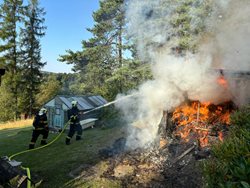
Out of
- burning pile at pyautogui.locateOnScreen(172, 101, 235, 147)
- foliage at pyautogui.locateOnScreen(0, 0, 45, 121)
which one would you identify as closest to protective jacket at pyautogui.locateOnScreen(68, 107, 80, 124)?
burning pile at pyautogui.locateOnScreen(172, 101, 235, 147)

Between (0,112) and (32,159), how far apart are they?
24913 mm

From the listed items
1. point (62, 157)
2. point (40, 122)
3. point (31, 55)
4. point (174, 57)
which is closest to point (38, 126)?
point (40, 122)

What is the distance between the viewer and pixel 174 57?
33.8 ft

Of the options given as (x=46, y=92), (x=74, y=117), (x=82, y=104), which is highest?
(x=46, y=92)

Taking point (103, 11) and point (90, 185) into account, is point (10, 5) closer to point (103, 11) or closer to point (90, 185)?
point (103, 11)

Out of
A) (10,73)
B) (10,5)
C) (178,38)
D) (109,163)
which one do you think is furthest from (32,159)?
(10,5)

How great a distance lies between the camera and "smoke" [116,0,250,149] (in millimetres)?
9617

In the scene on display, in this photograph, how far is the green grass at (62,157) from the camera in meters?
7.76

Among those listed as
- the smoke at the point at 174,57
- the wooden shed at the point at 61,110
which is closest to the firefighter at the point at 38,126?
the smoke at the point at 174,57

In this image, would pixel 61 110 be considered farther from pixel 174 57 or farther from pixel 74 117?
pixel 174 57

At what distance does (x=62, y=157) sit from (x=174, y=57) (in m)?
6.13

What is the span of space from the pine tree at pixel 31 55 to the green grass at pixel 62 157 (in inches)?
704

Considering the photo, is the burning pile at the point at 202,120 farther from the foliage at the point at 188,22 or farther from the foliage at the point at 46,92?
the foliage at the point at 46,92

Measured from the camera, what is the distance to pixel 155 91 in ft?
35.7
